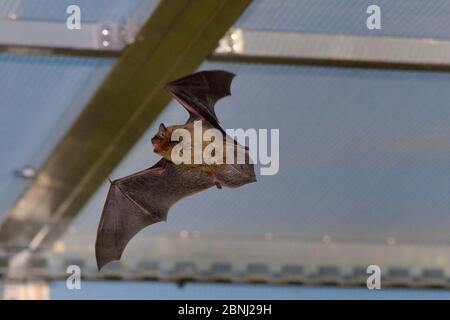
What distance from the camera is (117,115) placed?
8.35 m

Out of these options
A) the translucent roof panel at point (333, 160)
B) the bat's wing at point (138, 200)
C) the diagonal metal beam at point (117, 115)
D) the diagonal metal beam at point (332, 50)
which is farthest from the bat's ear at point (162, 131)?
the translucent roof panel at point (333, 160)

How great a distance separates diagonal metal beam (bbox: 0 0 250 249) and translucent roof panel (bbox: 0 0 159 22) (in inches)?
6.8

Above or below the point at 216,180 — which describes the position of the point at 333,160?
above

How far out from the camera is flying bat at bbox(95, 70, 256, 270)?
698 centimetres

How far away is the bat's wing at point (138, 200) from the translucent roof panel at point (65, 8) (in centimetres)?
97

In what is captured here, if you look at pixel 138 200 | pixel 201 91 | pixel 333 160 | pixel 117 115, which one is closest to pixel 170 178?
pixel 138 200

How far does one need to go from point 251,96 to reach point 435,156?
1577 millimetres

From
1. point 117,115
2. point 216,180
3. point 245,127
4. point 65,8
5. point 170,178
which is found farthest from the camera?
point 245,127

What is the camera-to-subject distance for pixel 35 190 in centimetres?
917

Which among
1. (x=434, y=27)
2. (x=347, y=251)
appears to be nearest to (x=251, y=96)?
(x=434, y=27)

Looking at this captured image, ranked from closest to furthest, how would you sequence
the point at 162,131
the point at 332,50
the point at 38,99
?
the point at 162,131 < the point at 332,50 < the point at 38,99

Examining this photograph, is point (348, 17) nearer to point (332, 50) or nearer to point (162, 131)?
point (332, 50)

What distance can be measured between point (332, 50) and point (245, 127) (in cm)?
87
